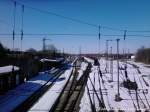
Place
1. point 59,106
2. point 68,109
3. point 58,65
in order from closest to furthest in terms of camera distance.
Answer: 1. point 68,109
2. point 59,106
3. point 58,65

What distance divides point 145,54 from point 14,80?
234 ft

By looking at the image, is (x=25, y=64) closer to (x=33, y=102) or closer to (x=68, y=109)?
(x=33, y=102)

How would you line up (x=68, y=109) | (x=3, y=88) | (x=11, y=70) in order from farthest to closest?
(x=11, y=70)
(x=3, y=88)
(x=68, y=109)

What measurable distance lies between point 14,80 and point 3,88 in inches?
180

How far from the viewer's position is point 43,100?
951 inches

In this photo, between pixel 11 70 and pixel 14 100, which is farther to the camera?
pixel 11 70

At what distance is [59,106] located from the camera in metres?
21.6

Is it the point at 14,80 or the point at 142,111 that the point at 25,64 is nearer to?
the point at 14,80

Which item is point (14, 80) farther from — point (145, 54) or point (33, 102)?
point (145, 54)

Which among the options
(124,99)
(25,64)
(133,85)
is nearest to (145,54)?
(25,64)

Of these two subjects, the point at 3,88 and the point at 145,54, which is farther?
the point at 145,54

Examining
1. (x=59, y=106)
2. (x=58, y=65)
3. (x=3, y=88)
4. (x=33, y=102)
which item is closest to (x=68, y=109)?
(x=59, y=106)

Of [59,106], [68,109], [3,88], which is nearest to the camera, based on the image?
[68,109]

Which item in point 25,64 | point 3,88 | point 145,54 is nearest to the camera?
point 3,88
